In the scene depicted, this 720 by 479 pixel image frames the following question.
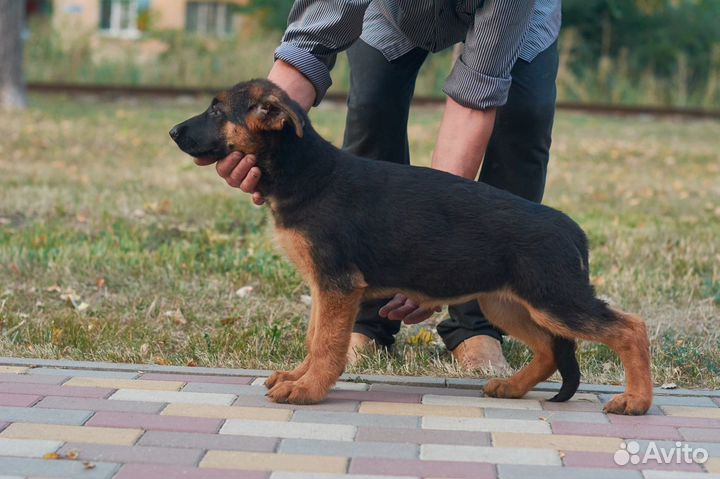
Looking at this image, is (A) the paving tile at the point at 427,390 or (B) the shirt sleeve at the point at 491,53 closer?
(A) the paving tile at the point at 427,390

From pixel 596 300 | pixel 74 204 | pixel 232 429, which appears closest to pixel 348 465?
pixel 232 429

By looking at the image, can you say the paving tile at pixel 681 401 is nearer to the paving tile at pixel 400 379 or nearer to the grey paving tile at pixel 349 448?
the paving tile at pixel 400 379

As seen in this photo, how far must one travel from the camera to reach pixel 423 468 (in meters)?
3.22

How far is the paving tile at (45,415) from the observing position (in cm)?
360

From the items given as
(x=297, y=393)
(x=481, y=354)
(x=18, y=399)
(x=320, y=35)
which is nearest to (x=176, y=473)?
(x=297, y=393)

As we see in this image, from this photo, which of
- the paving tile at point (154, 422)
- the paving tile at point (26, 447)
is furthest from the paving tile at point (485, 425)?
the paving tile at point (26, 447)

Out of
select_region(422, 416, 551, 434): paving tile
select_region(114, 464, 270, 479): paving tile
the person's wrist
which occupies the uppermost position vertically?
the person's wrist

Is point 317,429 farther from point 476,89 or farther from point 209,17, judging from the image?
point 209,17

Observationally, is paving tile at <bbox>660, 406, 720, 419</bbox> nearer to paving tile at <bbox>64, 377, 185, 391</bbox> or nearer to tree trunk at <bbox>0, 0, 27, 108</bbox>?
paving tile at <bbox>64, 377, 185, 391</bbox>

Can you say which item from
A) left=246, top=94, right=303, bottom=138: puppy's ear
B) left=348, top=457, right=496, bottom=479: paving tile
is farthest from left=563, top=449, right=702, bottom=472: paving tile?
left=246, top=94, right=303, bottom=138: puppy's ear

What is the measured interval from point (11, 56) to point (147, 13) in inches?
880

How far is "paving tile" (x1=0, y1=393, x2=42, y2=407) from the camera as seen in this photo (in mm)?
3771

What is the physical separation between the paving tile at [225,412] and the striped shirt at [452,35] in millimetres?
1463

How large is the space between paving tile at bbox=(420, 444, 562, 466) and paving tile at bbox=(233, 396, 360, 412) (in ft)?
1.80
